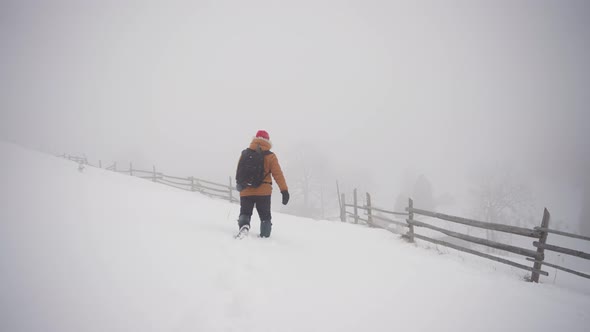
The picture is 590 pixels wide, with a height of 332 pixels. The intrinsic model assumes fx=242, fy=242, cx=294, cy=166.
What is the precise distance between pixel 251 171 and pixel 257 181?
0.68 feet

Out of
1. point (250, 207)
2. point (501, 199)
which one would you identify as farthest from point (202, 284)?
point (501, 199)

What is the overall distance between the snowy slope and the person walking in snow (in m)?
0.40

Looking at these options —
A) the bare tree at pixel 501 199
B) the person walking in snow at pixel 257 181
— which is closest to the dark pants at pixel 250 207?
the person walking in snow at pixel 257 181

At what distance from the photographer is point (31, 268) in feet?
6.59

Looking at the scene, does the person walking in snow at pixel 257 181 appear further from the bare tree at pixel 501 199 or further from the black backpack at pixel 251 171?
the bare tree at pixel 501 199

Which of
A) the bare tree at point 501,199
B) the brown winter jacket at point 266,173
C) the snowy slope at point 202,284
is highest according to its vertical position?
the brown winter jacket at point 266,173

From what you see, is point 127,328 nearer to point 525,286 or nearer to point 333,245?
point 333,245

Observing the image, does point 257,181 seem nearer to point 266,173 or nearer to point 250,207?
point 266,173

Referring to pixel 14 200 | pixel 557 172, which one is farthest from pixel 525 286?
pixel 557 172

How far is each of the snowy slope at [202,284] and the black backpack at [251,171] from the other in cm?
97

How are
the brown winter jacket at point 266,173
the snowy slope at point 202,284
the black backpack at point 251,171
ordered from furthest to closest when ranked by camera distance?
the brown winter jacket at point 266,173 → the black backpack at point 251,171 → the snowy slope at point 202,284

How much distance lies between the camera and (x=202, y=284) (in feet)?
8.17

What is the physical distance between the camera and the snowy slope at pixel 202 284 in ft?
6.23

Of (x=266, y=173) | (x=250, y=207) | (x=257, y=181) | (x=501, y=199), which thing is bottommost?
(x=501, y=199)
